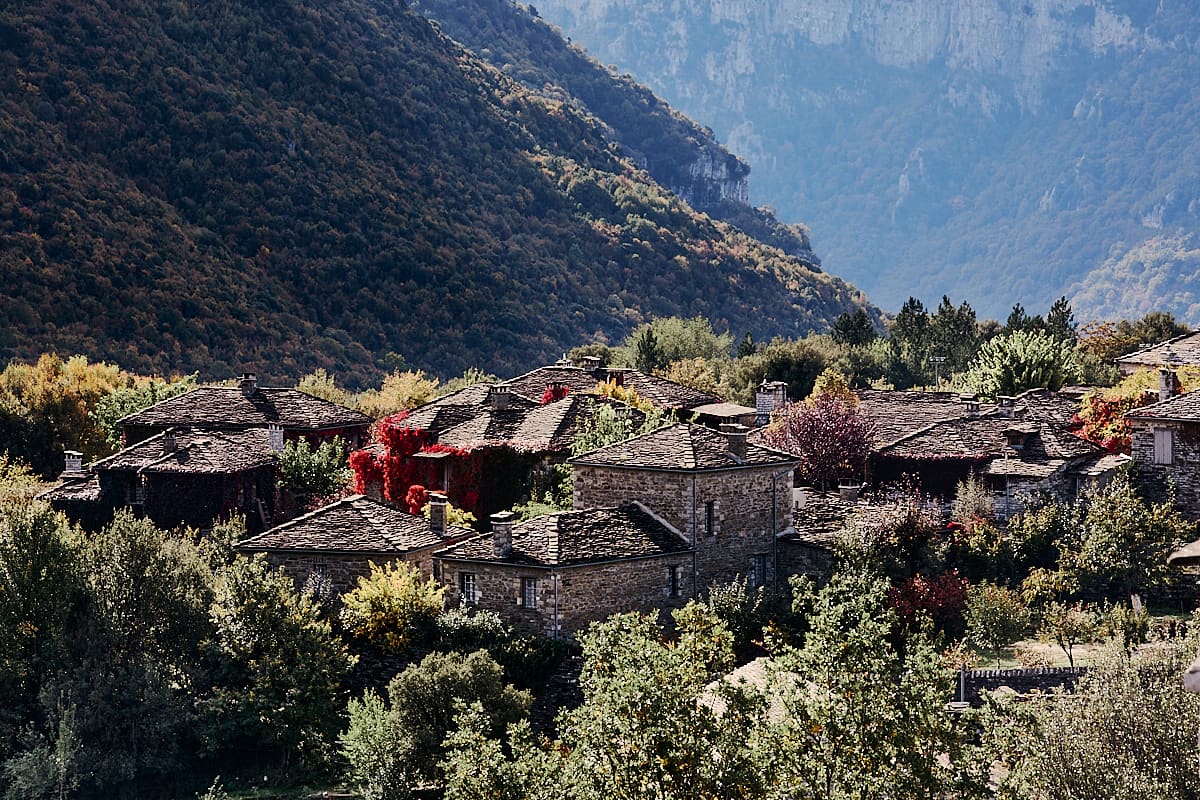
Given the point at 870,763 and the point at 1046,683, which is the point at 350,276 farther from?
the point at 870,763

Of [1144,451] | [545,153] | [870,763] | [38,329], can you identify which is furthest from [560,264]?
[870,763]

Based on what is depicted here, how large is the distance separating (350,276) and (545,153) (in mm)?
53977

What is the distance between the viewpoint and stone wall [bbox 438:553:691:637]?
4428 cm

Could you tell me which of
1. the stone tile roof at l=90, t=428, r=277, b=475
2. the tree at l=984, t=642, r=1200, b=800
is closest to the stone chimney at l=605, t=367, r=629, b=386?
the stone tile roof at l=90, t=428, r=277, b=475

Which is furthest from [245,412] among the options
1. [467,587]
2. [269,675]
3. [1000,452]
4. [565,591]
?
[1000,452]

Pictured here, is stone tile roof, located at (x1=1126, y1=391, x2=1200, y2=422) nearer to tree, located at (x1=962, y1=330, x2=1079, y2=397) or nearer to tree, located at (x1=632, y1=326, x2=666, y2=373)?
tree, located at (x1=962, y1=330, x2=1079, y2=397)

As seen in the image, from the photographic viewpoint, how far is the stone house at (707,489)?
156 ft

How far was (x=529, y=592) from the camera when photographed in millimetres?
44500

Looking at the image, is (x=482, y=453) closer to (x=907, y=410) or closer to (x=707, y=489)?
(x=707, y=489)

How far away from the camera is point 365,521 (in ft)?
158

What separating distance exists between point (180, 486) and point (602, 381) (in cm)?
1999

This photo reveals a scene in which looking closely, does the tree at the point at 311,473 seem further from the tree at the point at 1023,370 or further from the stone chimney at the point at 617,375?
the tree at the point at 1023,370

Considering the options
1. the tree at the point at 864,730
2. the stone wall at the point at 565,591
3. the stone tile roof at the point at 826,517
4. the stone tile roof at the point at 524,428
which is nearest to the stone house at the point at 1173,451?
the stone tile roof at the point at 826,517

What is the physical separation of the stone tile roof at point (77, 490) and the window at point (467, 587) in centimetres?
1665
